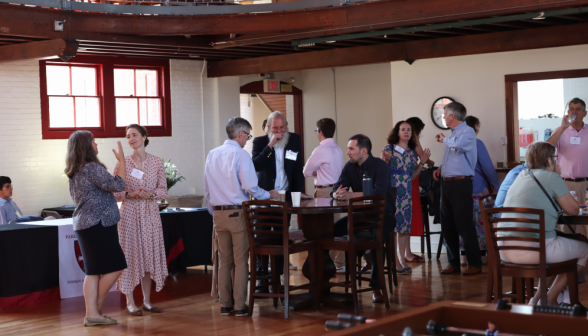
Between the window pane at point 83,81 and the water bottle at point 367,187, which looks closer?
the water bottle at point 367,187

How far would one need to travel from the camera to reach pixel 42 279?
632 cm

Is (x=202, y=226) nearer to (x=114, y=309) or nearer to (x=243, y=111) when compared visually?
(x=114, y=309)

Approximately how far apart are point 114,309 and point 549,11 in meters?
5.11

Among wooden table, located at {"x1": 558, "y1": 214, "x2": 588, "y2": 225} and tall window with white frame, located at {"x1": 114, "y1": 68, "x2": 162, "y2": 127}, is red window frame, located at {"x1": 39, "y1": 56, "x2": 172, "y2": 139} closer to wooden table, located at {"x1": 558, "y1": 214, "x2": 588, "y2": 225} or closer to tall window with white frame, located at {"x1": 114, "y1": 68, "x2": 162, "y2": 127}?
tall window with white frame, located at {"x1": 114, "y1": 68, "x2": 162, "y2": 127}

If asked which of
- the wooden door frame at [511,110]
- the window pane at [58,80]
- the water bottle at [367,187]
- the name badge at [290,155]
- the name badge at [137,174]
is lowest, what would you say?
the water bottle at [367,187]

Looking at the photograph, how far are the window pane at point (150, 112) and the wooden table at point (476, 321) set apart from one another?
28.8 feet

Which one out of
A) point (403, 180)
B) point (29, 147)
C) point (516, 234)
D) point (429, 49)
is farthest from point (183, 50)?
point (516, 234)

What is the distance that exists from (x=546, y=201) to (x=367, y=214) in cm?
148

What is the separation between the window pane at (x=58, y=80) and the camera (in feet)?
30.9


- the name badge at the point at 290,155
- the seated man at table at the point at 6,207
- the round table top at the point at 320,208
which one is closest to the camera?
the round table top at the point at 320,208

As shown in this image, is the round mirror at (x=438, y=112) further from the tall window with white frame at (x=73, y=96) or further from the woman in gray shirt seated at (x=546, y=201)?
the tall window with white frame at (x=73, y=96)

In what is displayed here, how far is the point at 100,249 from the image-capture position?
5.11 m

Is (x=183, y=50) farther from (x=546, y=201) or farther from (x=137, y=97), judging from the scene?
(x=546, y=201)

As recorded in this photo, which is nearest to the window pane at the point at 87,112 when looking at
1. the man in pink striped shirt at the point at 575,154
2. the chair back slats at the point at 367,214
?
the chair back slats at the point at 367,214
